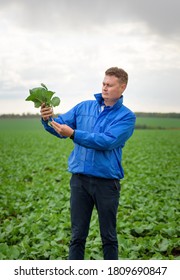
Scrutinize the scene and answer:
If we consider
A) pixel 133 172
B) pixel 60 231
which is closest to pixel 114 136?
pixel 60 231

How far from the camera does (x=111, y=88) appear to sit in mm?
3621

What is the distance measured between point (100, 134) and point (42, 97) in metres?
0.66

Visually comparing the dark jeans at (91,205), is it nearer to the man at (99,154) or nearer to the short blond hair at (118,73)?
the man at (99,154)

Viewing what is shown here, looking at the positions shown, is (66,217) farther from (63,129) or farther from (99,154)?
(63,129)

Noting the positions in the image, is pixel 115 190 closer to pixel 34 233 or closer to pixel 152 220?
pixel 34 233

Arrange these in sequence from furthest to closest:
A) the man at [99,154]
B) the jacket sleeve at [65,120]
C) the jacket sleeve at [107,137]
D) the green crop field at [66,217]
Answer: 1. the green crop field at [66,217]
2. the jacket sleeve at [65,120]
3. the man at [99,154]
4. the jacket sleeve at [107,137]

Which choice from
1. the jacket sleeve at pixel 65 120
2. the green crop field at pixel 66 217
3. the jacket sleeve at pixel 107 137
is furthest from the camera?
the green crop field at pixel 66 217

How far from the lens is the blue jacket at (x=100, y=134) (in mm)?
3516

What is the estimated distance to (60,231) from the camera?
564cm

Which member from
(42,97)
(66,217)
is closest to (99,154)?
(42,97)

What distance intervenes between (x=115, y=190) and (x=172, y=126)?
164ft

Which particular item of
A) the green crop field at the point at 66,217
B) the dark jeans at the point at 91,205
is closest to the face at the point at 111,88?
the dark jeans at the point at 91,205

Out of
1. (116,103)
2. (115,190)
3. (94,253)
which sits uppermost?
(116,103)

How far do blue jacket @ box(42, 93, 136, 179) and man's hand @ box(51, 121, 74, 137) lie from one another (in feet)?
0.20
